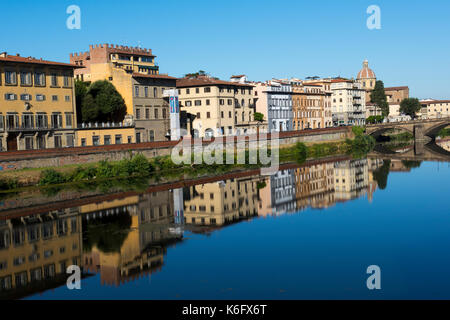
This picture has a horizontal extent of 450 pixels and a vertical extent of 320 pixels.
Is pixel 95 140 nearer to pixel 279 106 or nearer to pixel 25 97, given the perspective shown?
pixel 25 97

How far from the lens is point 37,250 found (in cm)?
2394

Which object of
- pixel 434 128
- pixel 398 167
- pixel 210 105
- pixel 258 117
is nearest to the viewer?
pixel 398 167

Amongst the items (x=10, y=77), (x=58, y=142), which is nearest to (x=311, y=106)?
(x=58, y=142)

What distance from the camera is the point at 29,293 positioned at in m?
18.4

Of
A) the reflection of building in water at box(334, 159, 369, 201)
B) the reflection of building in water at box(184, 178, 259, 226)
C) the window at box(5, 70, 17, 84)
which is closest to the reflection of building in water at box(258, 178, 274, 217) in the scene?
the reflection of building in water at box(184, 178, 259, 226)

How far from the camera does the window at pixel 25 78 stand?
4546 centimetres

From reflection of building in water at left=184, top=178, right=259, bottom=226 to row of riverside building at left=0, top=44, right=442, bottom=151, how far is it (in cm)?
1529

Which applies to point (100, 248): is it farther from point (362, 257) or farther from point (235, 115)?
point (235, 115)

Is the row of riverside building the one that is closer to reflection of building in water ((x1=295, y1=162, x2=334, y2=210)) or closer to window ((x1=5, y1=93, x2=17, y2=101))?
window ((x1=5, y1=93, x2=17, y2=101))

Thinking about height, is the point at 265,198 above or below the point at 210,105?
below

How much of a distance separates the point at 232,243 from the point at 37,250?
28.1ft

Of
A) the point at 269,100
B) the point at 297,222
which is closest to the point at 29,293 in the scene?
the point at 297,222
